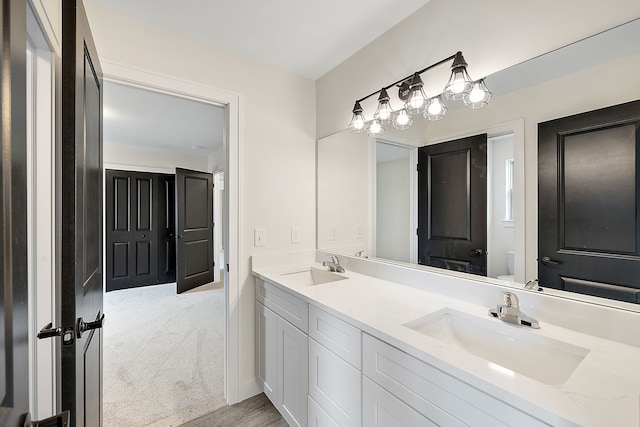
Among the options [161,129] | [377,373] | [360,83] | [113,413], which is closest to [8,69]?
[377,373]

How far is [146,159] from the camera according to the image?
4.93m

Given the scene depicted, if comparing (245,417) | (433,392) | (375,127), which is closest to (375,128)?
(375,127)

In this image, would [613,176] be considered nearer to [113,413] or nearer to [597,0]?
[597,0]

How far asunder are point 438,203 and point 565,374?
88 centimetres

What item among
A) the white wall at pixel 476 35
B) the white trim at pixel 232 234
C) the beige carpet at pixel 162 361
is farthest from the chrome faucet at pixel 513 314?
the beige carpet at pixel 162 361

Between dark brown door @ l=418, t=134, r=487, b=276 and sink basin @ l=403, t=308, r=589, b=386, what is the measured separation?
0.30 meters

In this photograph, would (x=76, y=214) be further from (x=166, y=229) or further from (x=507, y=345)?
(x=166, y=229)

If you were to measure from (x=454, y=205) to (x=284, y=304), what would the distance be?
1102 mm

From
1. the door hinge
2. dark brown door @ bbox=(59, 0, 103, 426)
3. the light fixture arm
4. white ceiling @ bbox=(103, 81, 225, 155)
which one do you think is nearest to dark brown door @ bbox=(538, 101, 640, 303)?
the light fixture arm

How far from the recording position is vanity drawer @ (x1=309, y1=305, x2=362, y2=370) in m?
1.15

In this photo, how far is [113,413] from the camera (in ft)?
5.91

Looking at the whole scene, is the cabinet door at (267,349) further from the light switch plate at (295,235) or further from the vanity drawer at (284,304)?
the light switch plate at (295,235)

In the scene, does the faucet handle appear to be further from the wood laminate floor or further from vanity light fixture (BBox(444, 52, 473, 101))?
the wood laminate floor

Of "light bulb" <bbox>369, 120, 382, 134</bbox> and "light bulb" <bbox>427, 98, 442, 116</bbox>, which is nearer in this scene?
"light bulb" <bbox>427, 98, 442, 116</bbox>
